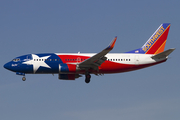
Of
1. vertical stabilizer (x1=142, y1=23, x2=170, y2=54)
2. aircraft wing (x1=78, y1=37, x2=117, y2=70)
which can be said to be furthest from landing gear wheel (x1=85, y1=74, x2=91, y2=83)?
vertical stabilizer (x1=142, y1=23, x2=170, y2=54)

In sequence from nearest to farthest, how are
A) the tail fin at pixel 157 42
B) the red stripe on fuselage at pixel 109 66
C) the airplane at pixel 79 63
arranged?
the airplane at pixel 79 63, the red stripe on fuselage at pixel 109 66, the tail fin at pixel 157 42

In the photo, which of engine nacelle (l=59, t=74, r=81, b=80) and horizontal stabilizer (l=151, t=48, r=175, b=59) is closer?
horizontal stabilizer (l=151, t=48, r=175, b=59)

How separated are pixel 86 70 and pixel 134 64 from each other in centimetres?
728

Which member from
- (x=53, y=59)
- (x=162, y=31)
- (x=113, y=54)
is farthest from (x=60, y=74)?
(x=162, y=31)

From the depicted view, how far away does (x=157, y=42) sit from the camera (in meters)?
56.4

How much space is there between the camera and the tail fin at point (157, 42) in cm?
5556

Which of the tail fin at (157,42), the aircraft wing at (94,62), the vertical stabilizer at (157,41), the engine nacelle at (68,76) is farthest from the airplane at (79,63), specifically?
the engine nacelle at (68,76)

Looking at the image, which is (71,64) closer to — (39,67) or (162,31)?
(39,67)

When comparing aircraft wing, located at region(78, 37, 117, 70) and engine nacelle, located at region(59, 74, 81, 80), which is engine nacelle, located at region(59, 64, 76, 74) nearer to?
aircraft wing, located at region(78, 37, 117, 70)

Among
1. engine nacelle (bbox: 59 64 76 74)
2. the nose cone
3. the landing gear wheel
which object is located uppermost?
the nose cone

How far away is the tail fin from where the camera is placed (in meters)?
55.6

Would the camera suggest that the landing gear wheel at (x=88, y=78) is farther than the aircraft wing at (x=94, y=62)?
Yes

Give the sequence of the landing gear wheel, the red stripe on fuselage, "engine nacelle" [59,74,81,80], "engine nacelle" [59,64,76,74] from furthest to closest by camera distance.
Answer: "engine nacelle" [59,74,81,80]
the red stripe on fuselage
the landing gear wheel
"engine nacelle" [59,64,76,74]

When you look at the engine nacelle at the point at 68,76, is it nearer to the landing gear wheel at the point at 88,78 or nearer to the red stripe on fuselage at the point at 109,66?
the red stripe on fuselage at the point at 109,66
